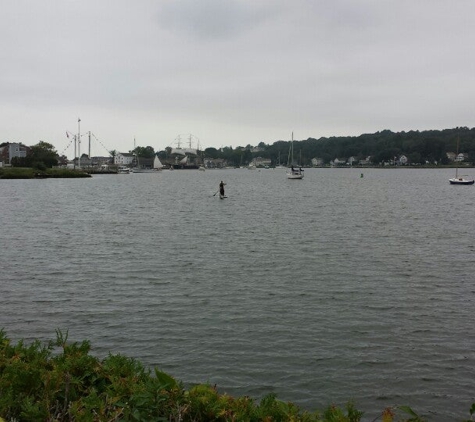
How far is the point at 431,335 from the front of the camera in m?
15.0

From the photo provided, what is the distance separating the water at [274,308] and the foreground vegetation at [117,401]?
4730mm

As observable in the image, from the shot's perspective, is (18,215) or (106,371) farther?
(18,215)

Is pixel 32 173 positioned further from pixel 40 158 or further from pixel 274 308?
pixel 274 308

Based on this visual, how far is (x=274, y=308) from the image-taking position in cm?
1738

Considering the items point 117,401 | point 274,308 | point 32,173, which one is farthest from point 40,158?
point 117,401

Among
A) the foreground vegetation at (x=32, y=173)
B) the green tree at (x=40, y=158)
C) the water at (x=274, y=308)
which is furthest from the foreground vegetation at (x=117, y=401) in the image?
the green tree at (x=40, y=158)

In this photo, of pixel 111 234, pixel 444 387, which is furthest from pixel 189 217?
pixel 444 387

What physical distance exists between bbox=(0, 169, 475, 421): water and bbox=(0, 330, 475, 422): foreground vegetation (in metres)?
4.73

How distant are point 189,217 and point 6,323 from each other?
3429 centimetres

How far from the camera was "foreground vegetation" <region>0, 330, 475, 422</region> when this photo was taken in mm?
6012

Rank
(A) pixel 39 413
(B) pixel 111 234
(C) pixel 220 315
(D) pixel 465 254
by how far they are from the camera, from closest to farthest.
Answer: (A) pixel 39 413, (C) pixel 220 315, (D) pixel 465 254, (B) pixel 111 234

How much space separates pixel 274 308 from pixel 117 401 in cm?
1138

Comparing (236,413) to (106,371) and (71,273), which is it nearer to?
(106,371)

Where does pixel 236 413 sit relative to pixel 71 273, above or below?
above
